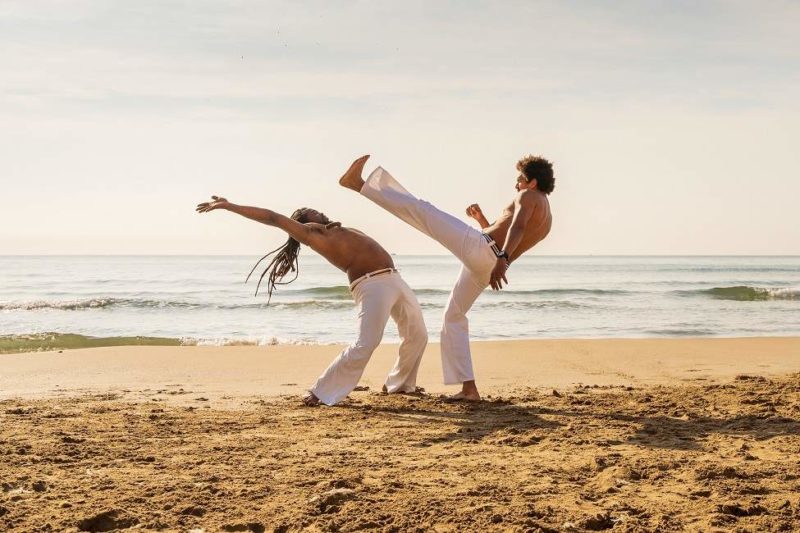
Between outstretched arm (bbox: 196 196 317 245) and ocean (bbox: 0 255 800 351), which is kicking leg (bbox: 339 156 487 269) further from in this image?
ocean (bbox: 0 255 800 351)

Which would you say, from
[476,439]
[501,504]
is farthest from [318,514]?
[476,439]

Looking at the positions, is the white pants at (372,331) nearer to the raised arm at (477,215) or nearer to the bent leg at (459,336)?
the bent leg at (459,336)

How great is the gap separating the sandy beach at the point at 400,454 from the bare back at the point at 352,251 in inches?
40.8

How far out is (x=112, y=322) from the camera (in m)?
16.8

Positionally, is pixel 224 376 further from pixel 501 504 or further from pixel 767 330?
pixel 767 330

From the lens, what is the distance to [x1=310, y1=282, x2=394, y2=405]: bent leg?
6148mm

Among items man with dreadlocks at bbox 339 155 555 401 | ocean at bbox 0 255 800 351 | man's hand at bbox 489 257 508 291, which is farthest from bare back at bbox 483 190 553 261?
ocean at bbox 0 255 800 351

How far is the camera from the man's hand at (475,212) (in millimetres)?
7113

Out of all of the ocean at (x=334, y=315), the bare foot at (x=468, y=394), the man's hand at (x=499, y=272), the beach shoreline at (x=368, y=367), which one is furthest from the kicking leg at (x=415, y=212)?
the ocean at (x=334, y=315)

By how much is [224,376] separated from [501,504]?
5172mm

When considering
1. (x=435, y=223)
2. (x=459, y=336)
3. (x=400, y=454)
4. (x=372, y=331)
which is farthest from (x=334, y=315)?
(x=400, y=454)

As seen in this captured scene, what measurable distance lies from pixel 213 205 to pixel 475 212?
2338 mm

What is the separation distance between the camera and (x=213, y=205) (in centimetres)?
584

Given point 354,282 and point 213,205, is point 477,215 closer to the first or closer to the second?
point 354,282
